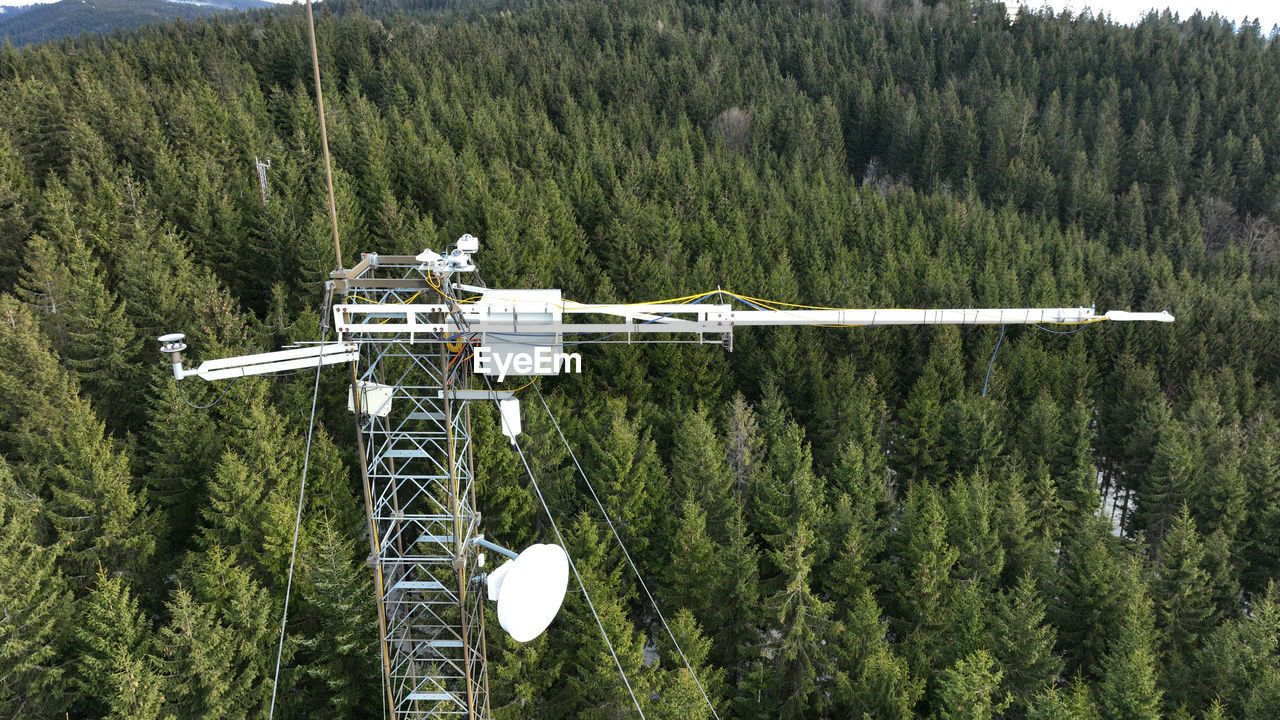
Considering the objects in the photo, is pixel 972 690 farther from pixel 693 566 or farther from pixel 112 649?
pixel 112 649

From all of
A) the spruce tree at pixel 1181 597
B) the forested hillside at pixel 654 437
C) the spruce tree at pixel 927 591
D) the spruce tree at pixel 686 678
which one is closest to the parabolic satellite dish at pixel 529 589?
the spruce tree at pixel 686 678

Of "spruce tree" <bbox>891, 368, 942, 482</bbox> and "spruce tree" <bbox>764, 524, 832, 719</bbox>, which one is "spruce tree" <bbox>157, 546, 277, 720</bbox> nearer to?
"spruce tree" <bbox>764, 524, 832, 719</bbox>

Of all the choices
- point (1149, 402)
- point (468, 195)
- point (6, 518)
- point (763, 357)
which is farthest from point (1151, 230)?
point (6, 518)

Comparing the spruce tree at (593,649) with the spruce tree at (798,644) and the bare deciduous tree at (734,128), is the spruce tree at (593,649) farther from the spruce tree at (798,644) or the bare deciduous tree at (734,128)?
the bare deciduous tree at (734,128)

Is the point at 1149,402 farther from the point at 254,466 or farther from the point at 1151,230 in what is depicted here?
the point at 1151,230

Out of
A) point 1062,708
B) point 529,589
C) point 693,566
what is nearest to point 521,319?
point 529,589
